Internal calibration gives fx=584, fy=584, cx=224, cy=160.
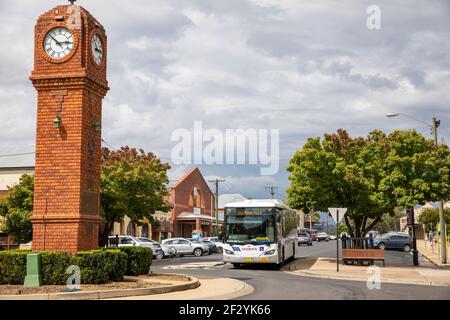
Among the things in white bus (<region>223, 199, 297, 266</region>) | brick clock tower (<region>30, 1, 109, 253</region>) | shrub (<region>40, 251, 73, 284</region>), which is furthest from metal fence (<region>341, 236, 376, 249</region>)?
shrub (<region>40, 251, 73, 284</region>)

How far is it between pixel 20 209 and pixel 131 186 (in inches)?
245

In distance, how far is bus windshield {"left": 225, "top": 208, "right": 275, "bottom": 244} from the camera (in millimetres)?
24891


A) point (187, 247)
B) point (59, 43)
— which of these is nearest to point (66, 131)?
point (59, 43)

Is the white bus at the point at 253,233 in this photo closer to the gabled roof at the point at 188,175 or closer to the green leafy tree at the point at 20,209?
the green leafy tree at the point at 20,209

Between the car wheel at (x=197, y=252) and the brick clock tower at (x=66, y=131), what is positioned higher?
the brick clock tower at (x=66, y=131)

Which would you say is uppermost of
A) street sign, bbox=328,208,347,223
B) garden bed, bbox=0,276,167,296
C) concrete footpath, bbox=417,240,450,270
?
street sign, bbox=328,208,347,223

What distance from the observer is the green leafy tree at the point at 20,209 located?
31703 millimetres

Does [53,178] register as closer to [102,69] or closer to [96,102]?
[96,102]

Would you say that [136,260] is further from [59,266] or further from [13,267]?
[13,267]

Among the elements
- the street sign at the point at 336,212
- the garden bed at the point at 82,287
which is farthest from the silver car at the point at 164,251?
the garden bed at the point at 82,287

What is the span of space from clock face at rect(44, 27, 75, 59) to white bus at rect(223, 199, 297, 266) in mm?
11445

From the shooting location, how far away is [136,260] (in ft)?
59.0

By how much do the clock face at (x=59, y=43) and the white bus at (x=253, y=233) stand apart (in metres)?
11.4

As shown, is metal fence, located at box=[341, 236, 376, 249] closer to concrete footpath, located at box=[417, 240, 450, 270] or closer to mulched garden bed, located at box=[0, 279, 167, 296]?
concrete footpath, located at box=[417, 240, 450, 270]
